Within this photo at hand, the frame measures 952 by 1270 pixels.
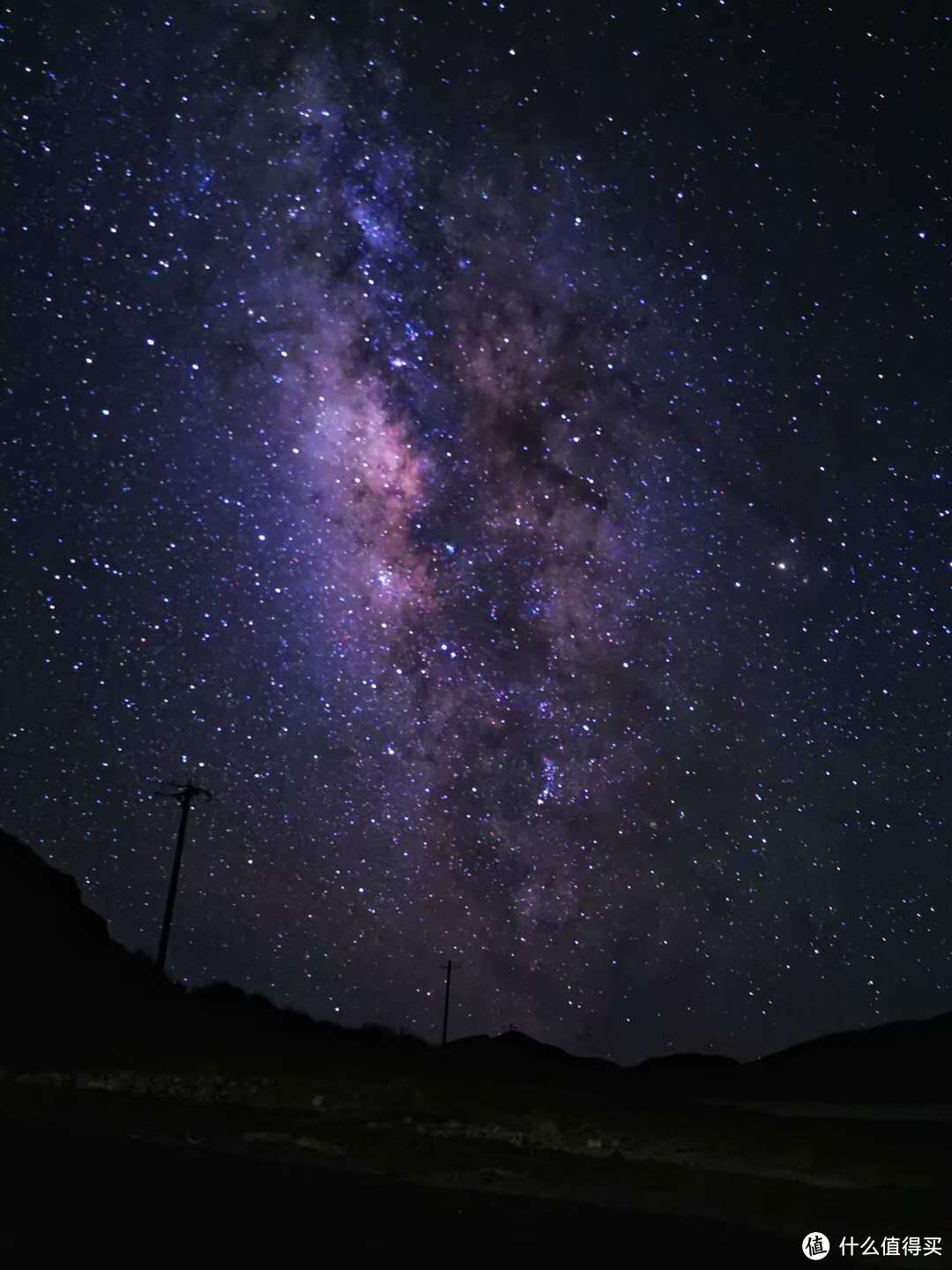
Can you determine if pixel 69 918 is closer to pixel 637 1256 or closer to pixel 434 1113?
pixel 434 1113

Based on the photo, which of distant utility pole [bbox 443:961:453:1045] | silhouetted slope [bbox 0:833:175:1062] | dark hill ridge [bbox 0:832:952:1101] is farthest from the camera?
distant utility pole [bbox 443:961:453:1045]

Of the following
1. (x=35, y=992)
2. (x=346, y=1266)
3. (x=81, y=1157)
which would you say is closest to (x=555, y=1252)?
(x=346, y=1266)

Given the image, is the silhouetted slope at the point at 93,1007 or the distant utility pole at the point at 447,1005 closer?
the silhouetted slope at the point at 93,1007

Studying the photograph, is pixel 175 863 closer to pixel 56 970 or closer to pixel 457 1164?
pixel 56 970

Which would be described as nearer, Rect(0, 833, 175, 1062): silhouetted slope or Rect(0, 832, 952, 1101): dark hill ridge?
Rect(0, 832, 952, 1101): dark hill ridge

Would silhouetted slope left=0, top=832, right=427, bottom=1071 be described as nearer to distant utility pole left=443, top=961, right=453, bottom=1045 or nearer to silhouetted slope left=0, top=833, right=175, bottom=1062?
silhouetted slope left=0, top=833, right=175, bottom=1062

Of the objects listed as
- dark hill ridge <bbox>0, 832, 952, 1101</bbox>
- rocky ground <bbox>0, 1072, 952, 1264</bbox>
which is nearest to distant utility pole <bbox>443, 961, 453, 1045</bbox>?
dark hill ridge <bbox>0, 832, 952, 1101</bbox>

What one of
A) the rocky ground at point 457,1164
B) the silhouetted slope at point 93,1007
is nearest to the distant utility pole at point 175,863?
the silhouetted slope at point 93,1007

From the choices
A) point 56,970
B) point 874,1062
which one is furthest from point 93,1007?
point 874,1062

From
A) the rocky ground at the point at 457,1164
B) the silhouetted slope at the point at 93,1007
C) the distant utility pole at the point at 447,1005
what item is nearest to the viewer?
the rocky ground at the point at 457,1164

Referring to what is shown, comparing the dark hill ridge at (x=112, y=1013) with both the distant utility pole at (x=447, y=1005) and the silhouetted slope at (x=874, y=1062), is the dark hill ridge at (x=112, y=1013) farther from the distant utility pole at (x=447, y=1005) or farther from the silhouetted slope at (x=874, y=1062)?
the silhouetted slope at (x=874, y=1062)

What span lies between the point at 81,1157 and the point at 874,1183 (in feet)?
24.2

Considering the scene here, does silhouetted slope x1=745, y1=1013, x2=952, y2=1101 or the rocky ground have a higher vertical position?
the rocky ground

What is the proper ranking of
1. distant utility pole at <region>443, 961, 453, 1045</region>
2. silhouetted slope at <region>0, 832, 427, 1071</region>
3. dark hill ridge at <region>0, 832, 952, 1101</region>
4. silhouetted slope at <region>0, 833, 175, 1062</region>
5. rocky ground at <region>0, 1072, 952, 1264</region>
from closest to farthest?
rocky ground at <region>0, 1072, 952, 1264</region> < silhouetted slope at <region>0, 832, 427, 1071</region> < dark hill ridge at <region>0, 832, 952, 1101</region> < silhouetted slope at <region>0, 833, 175, 1062</region> < distant utility pole at <region>443, 961, 453, 1045</region>
